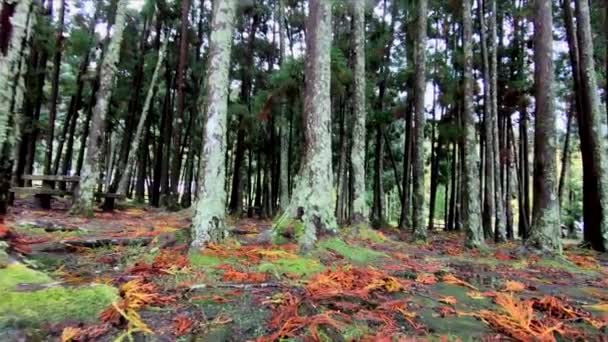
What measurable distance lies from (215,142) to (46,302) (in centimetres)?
313

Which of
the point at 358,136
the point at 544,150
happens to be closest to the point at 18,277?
the point at 358,136

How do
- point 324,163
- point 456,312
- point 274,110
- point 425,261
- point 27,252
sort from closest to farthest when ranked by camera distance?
point 456,312, point 27,252, point 324,163, point 425,261, point 274,110

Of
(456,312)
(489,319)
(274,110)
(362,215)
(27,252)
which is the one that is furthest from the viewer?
(274,110)

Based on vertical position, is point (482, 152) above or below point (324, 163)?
above

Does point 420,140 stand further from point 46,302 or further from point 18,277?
point 46,302

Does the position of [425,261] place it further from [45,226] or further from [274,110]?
[274,110]

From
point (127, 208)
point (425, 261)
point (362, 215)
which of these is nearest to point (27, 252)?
point (425, 261)

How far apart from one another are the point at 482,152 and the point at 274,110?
33.2ft

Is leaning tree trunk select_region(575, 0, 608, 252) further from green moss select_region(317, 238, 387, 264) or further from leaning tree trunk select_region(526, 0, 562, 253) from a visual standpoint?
green moss select_region(317, 238, 387, 264)

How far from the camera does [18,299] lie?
2977 millimetres

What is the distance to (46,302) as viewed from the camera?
9.91ft

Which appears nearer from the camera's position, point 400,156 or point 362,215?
point 362,215

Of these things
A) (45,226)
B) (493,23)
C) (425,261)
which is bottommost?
(425,261)

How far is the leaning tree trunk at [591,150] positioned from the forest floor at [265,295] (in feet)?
12.0
